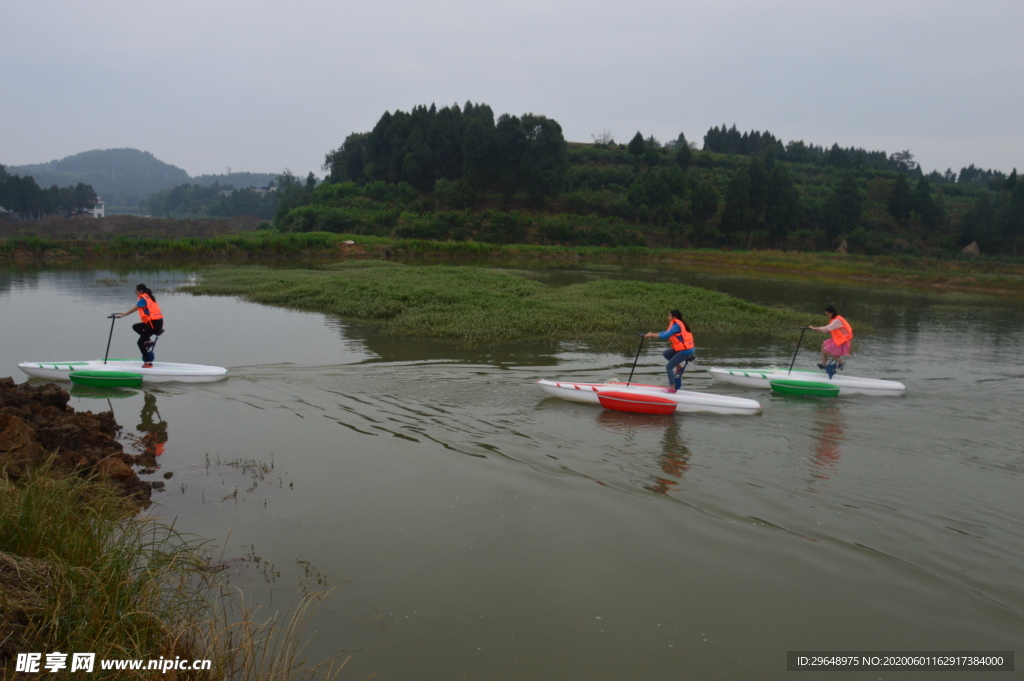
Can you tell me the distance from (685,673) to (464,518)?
3.23m

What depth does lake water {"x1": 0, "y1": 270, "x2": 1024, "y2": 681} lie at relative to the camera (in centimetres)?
600

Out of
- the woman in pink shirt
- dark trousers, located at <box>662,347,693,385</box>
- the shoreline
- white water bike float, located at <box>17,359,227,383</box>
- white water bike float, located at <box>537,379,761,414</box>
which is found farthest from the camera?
the shoreline

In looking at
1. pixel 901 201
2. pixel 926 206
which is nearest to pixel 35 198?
pixel 901 201

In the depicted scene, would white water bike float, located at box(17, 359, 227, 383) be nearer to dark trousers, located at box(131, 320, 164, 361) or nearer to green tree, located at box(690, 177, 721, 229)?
dark trousers, located at box(131, 320, 164, 361)

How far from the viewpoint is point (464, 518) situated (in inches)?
317

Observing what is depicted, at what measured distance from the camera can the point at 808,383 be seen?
46.4ft

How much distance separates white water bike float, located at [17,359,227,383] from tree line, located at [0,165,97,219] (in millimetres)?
92833

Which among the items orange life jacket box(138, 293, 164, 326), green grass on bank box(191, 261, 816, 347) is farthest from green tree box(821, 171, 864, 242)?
orange life jacket box(138, 293, 164, 326)

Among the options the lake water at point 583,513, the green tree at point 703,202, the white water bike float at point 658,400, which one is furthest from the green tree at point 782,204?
the white water bike float at point 658,400

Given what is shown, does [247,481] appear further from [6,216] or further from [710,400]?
[6,216]

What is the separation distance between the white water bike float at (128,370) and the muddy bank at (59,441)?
3.03 metres

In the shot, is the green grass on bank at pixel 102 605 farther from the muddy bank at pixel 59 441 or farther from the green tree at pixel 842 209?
the green tree at pixel 842 209

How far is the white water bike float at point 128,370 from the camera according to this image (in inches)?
519

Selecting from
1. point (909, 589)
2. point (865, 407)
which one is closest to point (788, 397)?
point (865, 407)
